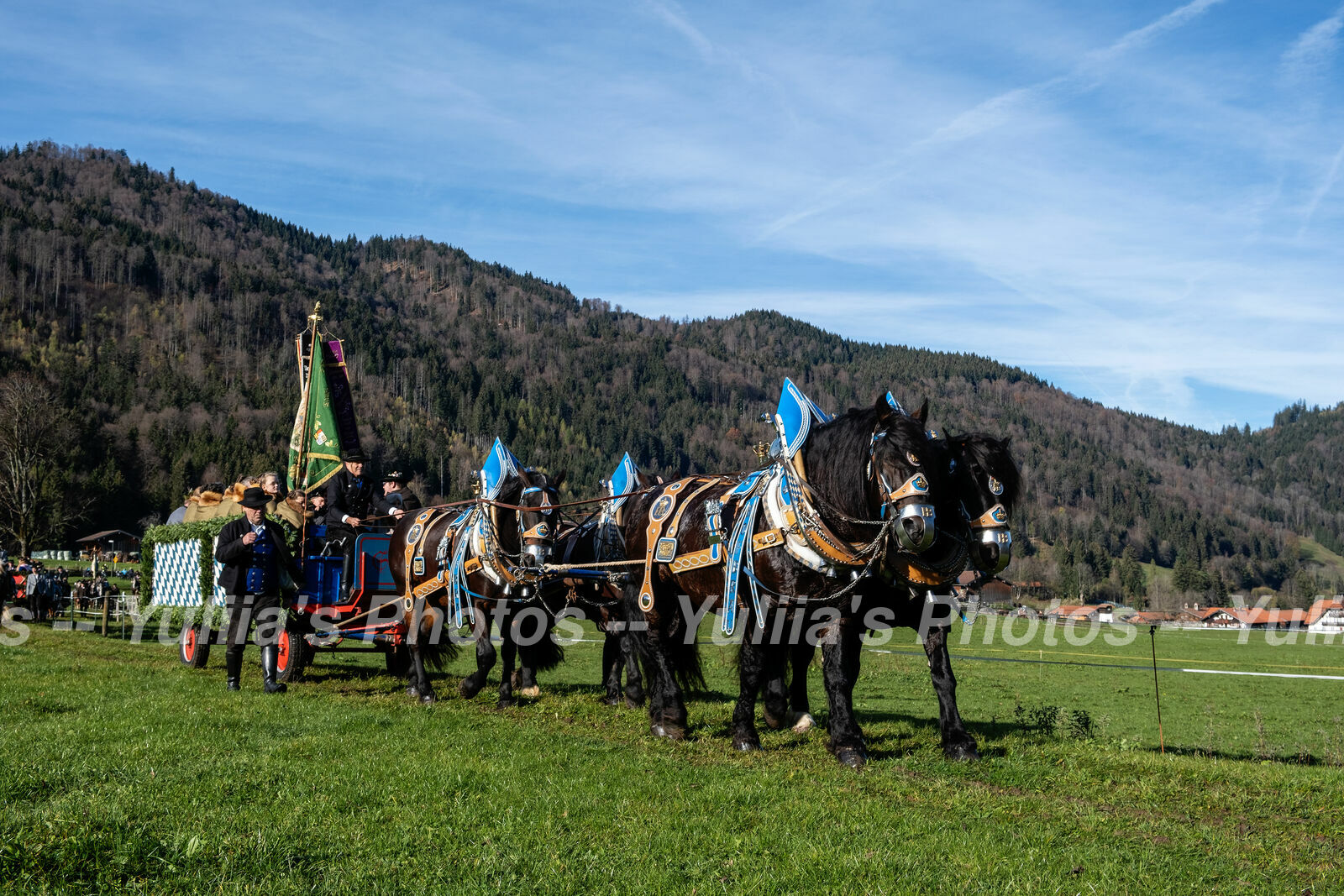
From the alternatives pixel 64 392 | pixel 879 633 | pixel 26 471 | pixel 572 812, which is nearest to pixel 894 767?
pixel 879 633

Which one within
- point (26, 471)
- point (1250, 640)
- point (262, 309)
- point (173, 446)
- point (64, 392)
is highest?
point (262, 309)

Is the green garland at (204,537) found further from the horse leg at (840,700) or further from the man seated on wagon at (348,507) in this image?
the horse leg at (840,700)

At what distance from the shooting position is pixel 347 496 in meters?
14.4

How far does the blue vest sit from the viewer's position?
38.3ft

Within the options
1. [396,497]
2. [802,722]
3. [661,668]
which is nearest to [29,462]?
[396,497]

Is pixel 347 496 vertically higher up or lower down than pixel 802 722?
higher up

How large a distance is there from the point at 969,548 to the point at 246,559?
8.17m

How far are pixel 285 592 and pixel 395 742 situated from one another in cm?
579

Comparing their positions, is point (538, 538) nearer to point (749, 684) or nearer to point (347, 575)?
point (749, 684)

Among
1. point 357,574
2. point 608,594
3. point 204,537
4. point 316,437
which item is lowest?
point 608,594

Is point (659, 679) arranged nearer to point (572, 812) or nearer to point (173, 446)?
point (572, 812)

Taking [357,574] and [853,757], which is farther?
[357,574]

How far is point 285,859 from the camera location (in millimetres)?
4824

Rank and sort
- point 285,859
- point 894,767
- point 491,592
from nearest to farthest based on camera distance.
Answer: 1. point 285,859
2. point 894,767
3. point 491,592
